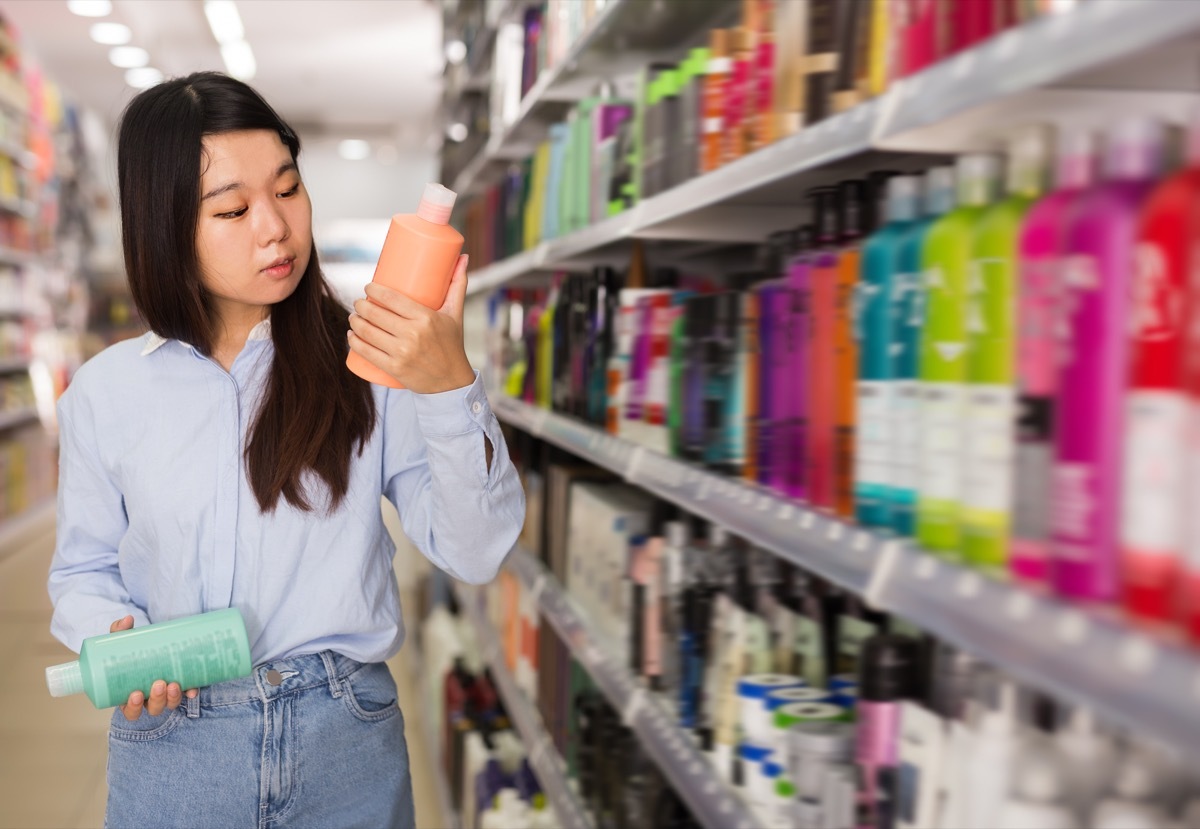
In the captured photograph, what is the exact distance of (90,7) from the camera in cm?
816

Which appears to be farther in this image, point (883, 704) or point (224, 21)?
point (224, 21)

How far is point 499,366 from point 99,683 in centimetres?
208

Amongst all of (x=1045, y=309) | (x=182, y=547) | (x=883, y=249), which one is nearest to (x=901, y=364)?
(x=883, y=249)

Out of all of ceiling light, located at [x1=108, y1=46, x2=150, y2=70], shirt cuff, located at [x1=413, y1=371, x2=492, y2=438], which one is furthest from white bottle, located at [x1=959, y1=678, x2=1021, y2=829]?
ceiling light, located at [x1=108, y1=46, x2=150, y2=70]

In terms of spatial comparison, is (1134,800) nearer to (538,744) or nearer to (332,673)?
(332,673)

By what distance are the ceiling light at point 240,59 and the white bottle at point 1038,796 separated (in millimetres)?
9628

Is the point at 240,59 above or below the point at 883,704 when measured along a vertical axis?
above

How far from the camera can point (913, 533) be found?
95 centimetres

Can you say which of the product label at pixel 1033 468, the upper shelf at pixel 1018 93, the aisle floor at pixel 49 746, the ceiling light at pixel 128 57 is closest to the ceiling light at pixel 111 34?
the ceiling light at pixel 128 57

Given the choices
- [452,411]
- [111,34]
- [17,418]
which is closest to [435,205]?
[452,411]

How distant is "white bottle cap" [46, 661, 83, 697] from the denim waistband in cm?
14

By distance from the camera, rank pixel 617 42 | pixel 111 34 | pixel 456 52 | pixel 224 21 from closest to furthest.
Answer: pixel 617 42 → pixel 456 52 → pixel 224 21 → pixel 111 34

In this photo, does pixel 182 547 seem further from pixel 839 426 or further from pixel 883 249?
pixel 883 249

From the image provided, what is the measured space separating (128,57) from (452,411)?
9.92 m
